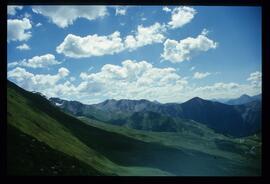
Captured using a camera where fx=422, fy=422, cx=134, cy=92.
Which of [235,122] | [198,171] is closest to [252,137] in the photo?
[235,122]

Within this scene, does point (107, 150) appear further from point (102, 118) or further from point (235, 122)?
point (235, 122)

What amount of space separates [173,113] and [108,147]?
117 cm

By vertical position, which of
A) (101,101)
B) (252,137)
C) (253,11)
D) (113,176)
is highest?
(253,11)

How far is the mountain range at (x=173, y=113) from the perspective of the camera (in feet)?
21.6

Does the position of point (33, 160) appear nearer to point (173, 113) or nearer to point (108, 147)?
point (108, 147)

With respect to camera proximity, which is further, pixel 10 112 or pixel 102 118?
pixel 102 118

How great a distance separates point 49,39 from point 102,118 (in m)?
1.51

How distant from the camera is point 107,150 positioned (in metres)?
6.71

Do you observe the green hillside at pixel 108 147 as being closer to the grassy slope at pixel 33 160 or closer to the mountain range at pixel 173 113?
the grassy slope at pixel 33 160

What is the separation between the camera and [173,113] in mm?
6734

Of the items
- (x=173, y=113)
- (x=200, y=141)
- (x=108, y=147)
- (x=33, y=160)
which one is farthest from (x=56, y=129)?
(x=200, y=141)

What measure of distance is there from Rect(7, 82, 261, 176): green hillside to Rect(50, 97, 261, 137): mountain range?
13cm

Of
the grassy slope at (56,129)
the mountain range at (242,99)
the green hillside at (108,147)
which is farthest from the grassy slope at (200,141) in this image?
the mountain range at (242,99)

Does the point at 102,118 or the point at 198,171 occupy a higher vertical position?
the point at 102,118
